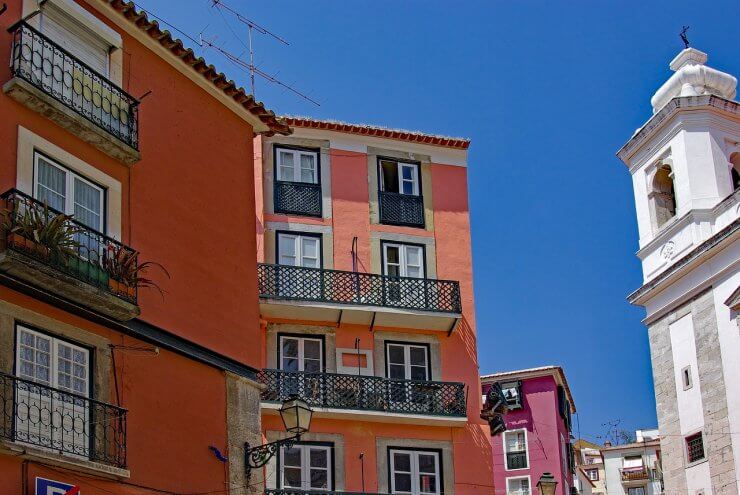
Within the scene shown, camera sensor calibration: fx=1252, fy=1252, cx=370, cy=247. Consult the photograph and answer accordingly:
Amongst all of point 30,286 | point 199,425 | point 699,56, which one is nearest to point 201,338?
point 199,425

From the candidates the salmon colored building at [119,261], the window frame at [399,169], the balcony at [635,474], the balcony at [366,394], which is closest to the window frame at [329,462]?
the balcony at [366,394]

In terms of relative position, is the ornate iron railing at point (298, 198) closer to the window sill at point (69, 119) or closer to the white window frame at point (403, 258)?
the white window frame at point (403, 258)

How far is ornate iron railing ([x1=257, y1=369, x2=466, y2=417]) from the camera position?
87.8 feet

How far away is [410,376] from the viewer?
2806 cm

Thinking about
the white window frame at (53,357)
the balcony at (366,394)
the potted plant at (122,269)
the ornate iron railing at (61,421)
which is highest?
the balcony at (366,394)

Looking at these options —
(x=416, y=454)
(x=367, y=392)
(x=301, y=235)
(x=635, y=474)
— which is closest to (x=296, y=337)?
(x=367, y=392)

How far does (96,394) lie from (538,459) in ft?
104

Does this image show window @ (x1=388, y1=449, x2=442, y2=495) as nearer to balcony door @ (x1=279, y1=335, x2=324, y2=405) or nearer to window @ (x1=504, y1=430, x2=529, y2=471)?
balcony door @ (x1=279, y1=335, x2=324, y2=405)

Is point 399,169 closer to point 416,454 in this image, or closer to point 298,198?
point 298,198

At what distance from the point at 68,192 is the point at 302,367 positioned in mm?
13421

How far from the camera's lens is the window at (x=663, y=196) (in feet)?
109

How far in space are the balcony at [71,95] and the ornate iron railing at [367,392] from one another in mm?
11410

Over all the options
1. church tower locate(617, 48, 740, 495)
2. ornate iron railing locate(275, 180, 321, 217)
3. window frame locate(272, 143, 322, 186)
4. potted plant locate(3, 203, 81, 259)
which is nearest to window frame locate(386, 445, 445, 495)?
ornate iron railing locate(275, 180, 321, 217)

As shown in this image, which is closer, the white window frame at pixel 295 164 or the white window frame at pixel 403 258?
the white window frame at pixel 403 258
